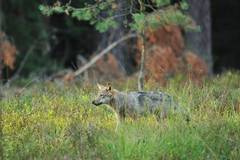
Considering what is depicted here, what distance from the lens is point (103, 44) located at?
23453 mm

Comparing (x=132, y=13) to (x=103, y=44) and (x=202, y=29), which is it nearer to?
(x=202, y=29)

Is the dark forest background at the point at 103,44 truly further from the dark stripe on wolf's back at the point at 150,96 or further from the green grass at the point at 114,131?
the green grass at the point at 114,131

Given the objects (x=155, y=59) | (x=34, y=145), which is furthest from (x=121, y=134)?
(x=155, y=59)

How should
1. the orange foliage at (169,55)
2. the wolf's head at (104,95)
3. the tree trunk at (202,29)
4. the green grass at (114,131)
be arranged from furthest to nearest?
1. the tree trunk at (202,29)
2. the orange foliage at (169,55)
3. the wolf's head at (104,95)
4. the green grass at (114,131)

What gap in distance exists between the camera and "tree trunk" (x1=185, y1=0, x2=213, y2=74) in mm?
23062

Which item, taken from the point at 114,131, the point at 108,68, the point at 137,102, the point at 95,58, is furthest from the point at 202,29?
the point at 114,131

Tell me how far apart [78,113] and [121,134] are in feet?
4.32

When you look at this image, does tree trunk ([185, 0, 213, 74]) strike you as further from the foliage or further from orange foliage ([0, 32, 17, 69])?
the foliage

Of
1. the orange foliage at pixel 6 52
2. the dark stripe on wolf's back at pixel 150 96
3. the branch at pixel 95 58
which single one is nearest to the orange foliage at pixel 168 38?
the branch at pixel 95 58

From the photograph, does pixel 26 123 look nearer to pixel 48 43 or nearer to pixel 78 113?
pixel 78 113

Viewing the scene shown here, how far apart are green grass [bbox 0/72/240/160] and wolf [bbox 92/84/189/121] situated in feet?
0.51

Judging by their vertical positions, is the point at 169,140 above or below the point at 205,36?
below

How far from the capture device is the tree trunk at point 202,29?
23.1 m

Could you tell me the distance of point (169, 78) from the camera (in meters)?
17.5
